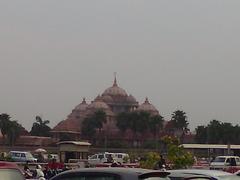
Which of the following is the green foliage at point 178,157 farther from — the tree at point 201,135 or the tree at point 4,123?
the tree at point 201,135

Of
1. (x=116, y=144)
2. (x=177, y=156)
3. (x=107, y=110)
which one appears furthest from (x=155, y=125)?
(x=177, y=156)

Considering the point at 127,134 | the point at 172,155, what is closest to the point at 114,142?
the point at 127,134

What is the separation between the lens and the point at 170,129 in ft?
316

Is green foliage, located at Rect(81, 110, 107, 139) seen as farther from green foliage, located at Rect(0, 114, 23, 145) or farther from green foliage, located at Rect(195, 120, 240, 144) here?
green foliage, located at Rect(195, 120, 240, 144)

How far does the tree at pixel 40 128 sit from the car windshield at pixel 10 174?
91667 mm

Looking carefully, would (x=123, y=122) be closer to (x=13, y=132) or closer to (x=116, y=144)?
(x=116, y=144)

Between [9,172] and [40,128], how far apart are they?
95.3 m

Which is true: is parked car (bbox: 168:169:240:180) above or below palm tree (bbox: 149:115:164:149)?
below

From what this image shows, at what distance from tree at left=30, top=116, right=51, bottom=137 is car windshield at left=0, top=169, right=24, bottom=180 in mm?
91667

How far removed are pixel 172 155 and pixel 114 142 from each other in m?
65.6

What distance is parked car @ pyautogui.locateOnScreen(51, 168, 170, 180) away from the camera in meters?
8.33

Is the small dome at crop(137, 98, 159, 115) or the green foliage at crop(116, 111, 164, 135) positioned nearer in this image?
the green foliage at crop(116, 111, 164, 135)

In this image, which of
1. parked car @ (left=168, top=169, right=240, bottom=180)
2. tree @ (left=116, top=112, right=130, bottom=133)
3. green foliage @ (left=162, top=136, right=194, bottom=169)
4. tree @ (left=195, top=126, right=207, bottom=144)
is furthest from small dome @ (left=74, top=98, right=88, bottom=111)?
parked car @ (left=168, top=169, right=240, bottom=180)

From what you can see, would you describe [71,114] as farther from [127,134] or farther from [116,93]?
[127,134]
